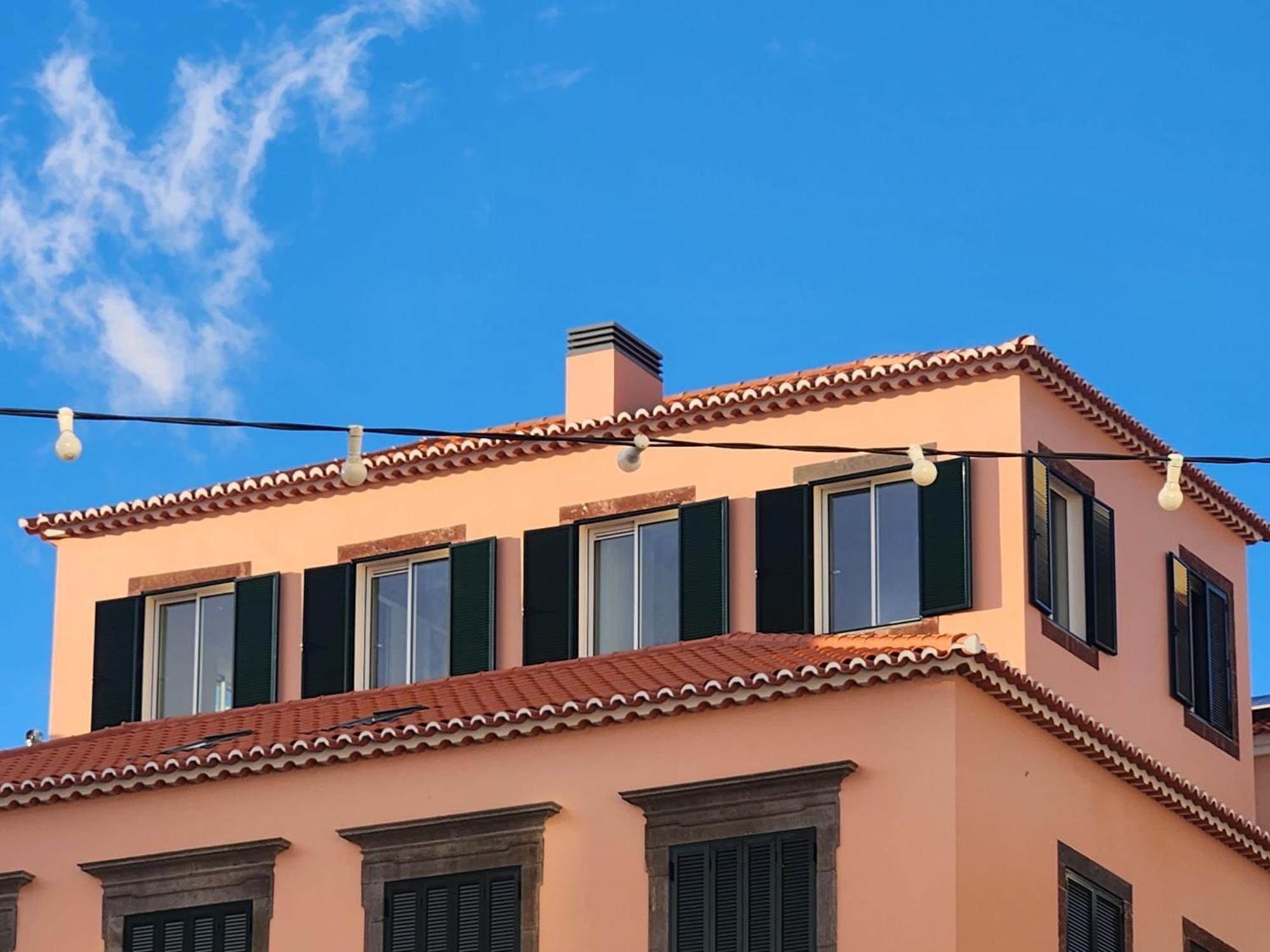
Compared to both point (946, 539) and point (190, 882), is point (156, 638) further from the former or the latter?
point (946, 539)

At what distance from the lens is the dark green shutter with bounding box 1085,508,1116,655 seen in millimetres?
30562

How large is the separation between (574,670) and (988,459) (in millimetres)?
4616

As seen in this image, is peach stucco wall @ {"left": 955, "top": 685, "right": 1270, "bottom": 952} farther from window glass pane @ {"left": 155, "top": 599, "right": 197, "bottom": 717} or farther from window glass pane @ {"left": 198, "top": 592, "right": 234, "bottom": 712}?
window glass pane @ {"left": 155, "top": 599, "right": 197, "bottom": 717}

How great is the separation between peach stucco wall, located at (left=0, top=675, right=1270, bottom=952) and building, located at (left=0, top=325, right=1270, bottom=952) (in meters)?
0.04

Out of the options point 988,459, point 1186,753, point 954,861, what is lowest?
point 954,861

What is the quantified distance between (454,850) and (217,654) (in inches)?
273

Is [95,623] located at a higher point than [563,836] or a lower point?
higher

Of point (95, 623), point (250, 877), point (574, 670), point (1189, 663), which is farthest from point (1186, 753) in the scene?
point (95, 623)

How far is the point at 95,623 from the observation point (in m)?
34.4

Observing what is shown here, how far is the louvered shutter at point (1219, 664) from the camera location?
1303 inches

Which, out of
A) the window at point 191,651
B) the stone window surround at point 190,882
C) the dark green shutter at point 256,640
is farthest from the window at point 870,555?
the window at point 191,651

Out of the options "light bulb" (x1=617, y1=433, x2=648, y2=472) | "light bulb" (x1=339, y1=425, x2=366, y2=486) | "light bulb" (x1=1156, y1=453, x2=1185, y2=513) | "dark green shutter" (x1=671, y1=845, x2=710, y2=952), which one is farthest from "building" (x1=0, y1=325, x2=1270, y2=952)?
"light bulb" (x1=339, y1=425, x2=366, y2=486)

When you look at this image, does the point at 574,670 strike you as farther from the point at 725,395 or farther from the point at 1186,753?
the point at 1186,753

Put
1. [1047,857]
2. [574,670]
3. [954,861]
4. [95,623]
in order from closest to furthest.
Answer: [954,861]
[1047,857]
[574,670]
[95,623]
